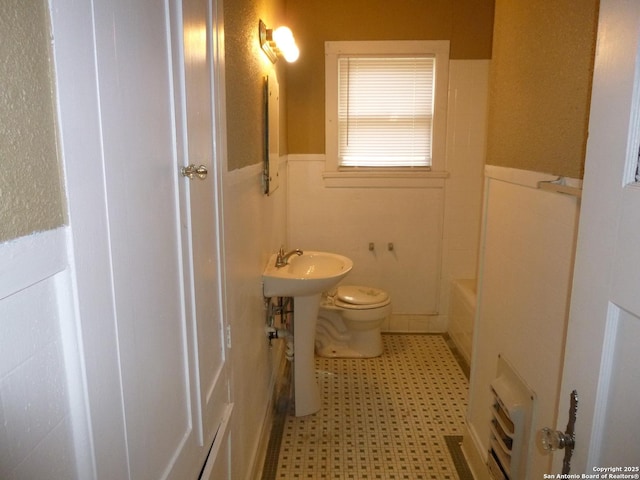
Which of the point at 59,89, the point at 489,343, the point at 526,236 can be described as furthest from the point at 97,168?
the point at 489,343

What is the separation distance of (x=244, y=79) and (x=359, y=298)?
1763mm

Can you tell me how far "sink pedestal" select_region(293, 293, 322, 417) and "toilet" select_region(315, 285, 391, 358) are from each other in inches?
25.0

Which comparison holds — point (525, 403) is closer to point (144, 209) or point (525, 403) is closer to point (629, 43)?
point (629, 43)

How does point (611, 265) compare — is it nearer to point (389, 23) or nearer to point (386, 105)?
point (386, 105)

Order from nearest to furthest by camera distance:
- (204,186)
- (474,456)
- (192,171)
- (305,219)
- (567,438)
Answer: (567,438), (192,171), (204,186), (474,456), (305,219)

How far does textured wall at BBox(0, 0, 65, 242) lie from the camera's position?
17.8 inches

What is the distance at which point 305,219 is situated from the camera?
133 inches

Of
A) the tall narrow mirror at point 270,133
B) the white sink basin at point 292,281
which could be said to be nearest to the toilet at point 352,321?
the white sink basin at point 292,281

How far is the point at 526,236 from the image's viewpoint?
1540 mm

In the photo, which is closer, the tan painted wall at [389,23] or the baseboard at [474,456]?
the baseboard at [474,456]

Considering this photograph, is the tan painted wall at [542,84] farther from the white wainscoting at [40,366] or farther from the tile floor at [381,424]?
the tile floor at [381,424]

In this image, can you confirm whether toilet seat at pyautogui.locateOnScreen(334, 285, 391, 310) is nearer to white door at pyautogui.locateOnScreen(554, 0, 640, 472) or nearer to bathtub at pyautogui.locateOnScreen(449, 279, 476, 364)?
bathtub at pyautogui.locateOnScreen(449, 279, 476, 364)

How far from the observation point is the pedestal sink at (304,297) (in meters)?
2.12

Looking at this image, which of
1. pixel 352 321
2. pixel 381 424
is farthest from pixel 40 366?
pixel 352 321
